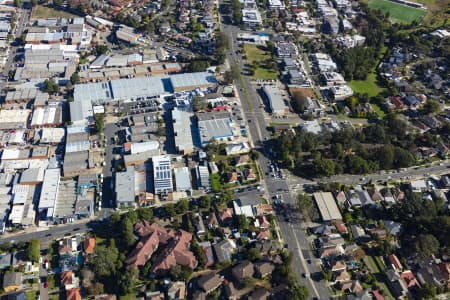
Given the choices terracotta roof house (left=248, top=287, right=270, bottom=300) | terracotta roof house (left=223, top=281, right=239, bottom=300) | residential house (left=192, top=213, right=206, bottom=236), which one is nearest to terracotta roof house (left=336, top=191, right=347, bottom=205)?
terracotta roof house (left=248, top=287, right=270, bottom=300)

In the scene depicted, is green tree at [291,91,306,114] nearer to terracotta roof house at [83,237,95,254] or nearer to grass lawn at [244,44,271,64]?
grass lawn at [244,44,271,64]

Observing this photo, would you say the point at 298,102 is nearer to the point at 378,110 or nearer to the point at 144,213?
the point at 378,110

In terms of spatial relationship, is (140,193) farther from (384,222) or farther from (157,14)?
(157,14)

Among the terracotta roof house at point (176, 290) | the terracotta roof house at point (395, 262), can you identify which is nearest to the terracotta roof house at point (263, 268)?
the terracotta roof house at point (176, 290)

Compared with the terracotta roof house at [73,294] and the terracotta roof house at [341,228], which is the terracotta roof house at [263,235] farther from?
the terracotta roof house at [73,294]

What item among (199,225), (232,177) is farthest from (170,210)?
(232,177)

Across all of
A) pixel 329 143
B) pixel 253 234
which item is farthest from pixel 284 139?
pixel 253 234
